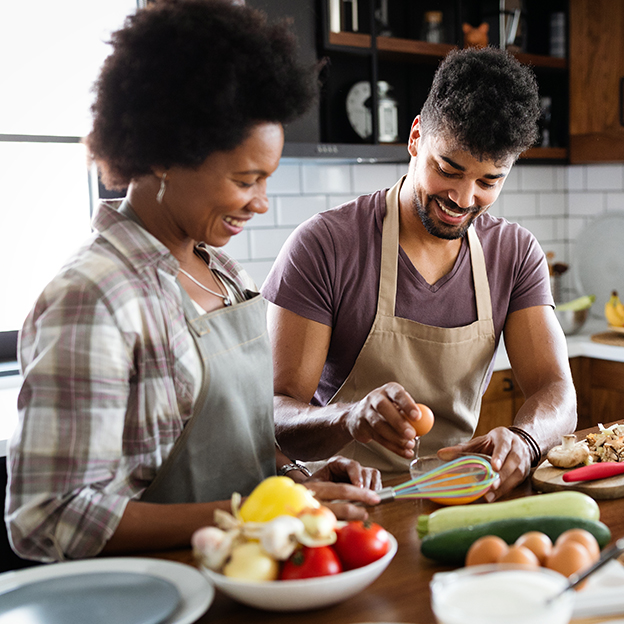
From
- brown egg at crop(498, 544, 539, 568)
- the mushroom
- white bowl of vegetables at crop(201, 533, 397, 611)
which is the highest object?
brown egg at crop(498, 544, 539, 568)

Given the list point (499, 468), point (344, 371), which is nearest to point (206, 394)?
point (499, 468)

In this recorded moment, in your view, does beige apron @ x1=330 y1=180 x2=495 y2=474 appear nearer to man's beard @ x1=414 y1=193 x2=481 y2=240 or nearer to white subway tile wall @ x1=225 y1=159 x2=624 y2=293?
man's beard @ x1=414 y1=193 x2=481 y2=240

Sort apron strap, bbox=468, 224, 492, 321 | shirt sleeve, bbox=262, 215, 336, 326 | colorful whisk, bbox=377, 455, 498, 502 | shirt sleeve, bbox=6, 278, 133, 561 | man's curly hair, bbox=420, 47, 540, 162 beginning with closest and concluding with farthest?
shirt sleeve, bbox=6, 278, 133, 561
colorful whisk, bbox=377, 455, 498, 502
man's curly hair, bbox=420, 47, 540, 162
shirt sleeve, bbox=262, 215, 336, 326
apron strap, bbox=468, 224, 492, 321

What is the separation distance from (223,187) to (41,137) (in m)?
1.66

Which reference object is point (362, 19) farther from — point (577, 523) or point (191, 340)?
point (577, 523)

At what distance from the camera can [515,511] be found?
1054 mm

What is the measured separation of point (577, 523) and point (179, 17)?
93cm

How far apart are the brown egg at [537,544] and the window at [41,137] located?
6.94ft

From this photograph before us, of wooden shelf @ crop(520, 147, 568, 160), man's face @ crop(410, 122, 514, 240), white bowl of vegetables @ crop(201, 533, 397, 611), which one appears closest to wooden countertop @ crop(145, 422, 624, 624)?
white bowl of vegetables @ crop(201, 533, 397, 611)

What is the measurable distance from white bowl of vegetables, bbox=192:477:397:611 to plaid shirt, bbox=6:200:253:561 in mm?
228

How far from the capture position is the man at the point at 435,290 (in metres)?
1.67

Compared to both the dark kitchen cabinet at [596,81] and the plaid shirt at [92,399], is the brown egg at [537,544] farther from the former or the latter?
the dark kitchen cabinet at [596,81]

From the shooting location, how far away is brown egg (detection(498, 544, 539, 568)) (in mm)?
811

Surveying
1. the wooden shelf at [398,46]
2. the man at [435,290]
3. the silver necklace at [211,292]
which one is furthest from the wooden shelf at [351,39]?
the silver necklace at [211,292]
